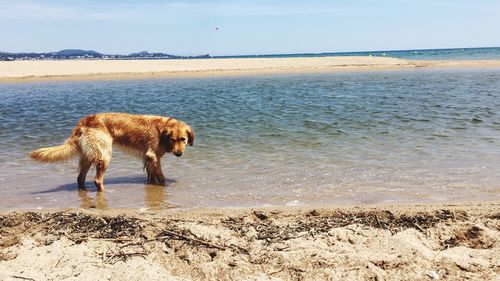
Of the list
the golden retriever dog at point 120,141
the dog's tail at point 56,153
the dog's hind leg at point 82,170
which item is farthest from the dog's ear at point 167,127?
the dog's tail at point 56,153

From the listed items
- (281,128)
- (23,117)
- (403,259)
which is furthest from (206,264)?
(23,117)

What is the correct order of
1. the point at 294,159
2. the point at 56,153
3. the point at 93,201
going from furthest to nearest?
1. the point at 294,159
2. the point at 56,153
3. the point at 93,201

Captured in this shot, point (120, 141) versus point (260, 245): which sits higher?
point (120, 141)

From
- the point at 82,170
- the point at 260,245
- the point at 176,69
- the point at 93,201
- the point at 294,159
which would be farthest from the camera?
the point at 176,69

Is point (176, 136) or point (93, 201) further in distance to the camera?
point (176, 136)

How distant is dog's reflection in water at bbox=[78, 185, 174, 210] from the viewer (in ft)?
20.7

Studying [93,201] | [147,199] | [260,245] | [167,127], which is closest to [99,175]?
[93,201]

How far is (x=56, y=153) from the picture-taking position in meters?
6.97

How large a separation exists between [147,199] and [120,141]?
1.34m

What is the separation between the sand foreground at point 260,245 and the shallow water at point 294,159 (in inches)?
45.8

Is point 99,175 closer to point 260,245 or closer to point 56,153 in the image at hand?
point 56,153

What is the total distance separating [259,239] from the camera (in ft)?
14.4

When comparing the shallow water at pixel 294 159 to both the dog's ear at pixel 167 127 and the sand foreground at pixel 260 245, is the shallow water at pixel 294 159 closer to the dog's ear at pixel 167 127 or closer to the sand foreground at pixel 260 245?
the dog's ear at pixel 167 127

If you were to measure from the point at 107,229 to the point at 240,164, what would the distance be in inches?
154
